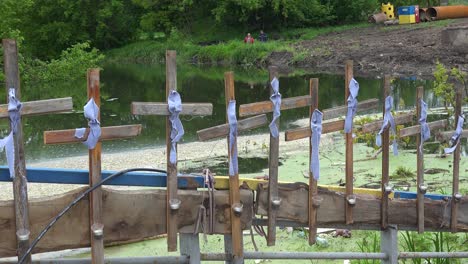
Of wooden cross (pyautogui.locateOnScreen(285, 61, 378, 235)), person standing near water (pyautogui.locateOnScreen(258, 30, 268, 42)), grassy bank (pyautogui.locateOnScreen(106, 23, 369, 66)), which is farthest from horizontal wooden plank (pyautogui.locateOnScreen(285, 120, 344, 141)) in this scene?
person standing near water (pyautogui.locateOnScreen(258, 30, 268, 42))

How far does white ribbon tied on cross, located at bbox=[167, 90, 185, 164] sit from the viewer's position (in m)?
4.15

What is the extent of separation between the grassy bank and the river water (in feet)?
5.78

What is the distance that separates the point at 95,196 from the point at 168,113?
62 cm

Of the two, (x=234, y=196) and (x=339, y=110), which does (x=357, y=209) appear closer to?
(x=339, y=110)

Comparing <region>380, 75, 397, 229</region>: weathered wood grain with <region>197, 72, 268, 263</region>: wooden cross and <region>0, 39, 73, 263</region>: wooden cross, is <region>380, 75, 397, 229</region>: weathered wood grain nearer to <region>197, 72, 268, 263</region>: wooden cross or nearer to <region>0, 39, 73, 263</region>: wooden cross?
<region>197, 72, 268, 263</region>: wooden cross

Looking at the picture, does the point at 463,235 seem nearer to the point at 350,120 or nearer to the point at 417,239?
the point at 417,239

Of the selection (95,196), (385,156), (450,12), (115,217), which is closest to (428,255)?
(385,156)

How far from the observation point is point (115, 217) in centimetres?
421

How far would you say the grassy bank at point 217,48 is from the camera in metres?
38.7

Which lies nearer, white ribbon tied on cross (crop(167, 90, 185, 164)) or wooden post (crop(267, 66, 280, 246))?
white ribbon tied on cross (crop(167, 90, 185, 164))

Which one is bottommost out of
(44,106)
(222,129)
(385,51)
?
(385,51)

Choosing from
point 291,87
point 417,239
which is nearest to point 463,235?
point 417,239

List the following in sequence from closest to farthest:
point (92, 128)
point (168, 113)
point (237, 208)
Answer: point (92, 128) < point (168, 113) < point (237, 208)

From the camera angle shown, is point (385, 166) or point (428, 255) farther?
point (428, 255)
